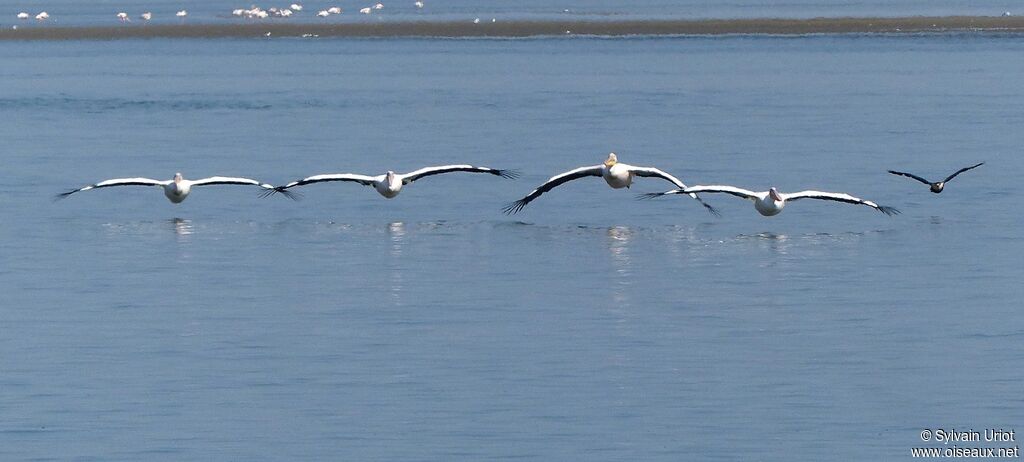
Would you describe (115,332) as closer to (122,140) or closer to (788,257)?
(788,257)

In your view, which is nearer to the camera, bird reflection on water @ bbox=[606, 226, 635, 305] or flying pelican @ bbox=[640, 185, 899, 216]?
bird reflection on water @ bbox=[606, 226, 635, 305]

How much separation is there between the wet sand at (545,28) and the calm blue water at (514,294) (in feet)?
98.0

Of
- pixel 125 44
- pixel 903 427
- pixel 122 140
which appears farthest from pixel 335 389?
pixel 125 44

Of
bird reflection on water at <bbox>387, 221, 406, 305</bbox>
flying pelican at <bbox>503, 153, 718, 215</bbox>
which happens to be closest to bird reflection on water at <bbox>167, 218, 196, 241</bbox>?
bird reflection on water at <bbox>387, 221, 406, 305</bbox>

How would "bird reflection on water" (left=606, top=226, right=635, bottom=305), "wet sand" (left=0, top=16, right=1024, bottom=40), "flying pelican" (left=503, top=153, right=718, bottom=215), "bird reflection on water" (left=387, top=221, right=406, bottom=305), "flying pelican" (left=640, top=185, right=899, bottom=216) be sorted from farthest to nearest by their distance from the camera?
"wet sand" (left=0, top=16, right=1024, bottom=40) < "flying pelican" (left=503, top=153, right=718, bottom=215) < "flying pelican" (left=640, top=185, right=899, bottom=216) < "bird reflection on water" (left=387, top=221, right=406, bottom=305) < "bird reflection on water" (left=606, top=226, right=635, bottom=305)

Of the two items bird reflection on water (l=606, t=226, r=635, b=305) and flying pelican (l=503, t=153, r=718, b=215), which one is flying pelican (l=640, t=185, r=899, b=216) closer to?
flying pelican (l=503, t=153, r=718, b=215)

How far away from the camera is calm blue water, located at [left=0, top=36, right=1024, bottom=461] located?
14516mm

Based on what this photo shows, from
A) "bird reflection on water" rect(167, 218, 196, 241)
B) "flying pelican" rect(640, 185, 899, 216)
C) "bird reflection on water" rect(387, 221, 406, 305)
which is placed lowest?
"bird reflection on water" rect(167, 218, 196, 241)

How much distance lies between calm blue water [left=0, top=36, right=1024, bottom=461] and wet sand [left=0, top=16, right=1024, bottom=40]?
98.0ft

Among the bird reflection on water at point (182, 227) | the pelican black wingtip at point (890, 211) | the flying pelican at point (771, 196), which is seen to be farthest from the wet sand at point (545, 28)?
the flying pelican at point (771, 196)

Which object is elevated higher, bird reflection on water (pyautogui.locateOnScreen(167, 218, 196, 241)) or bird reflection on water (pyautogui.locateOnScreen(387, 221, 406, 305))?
bird reflection on water (pyautogui.locateOnScreen(387, 221, 406, 305))

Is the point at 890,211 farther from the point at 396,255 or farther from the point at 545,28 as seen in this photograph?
the point at 545,28

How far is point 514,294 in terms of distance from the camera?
1995 centimetres

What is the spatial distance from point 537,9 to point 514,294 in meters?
79.9
